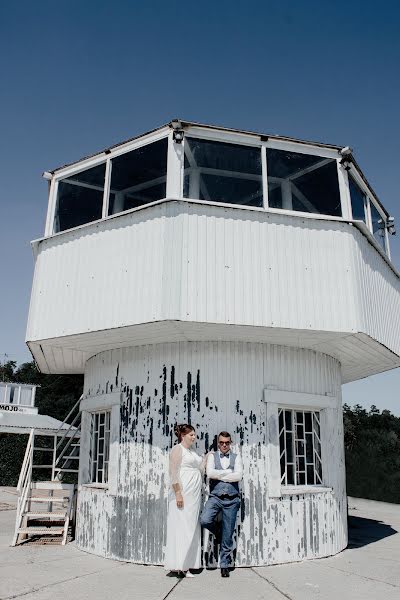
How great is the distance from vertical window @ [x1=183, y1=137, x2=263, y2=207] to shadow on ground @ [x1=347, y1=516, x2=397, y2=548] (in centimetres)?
635

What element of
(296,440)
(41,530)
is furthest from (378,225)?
(41,530)

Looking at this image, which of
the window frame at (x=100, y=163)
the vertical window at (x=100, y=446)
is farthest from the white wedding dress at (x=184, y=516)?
the window frame at (x=100, y=163)

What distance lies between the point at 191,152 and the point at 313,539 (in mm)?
6288

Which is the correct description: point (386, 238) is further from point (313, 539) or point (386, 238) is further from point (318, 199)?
point (313, 539)

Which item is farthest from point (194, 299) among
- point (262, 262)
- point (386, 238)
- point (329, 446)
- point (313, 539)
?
point (386, 238)

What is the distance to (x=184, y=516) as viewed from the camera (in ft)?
22.3

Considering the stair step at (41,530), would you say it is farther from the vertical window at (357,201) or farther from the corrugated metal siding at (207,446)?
the vertical window at (357,201)

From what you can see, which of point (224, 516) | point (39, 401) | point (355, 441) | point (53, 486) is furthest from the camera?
point (39, 401)

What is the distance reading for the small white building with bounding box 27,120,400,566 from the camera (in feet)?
24.6

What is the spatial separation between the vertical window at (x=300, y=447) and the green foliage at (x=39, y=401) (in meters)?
20.9

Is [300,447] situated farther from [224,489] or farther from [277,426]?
[224,489]

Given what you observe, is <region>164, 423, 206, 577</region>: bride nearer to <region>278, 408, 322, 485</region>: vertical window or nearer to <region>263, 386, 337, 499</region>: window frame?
<region>263, 386, 337, 499</region>: window frame

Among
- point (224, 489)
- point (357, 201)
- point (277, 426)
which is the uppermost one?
point (357, 201)

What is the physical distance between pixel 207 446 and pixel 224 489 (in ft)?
2.43
